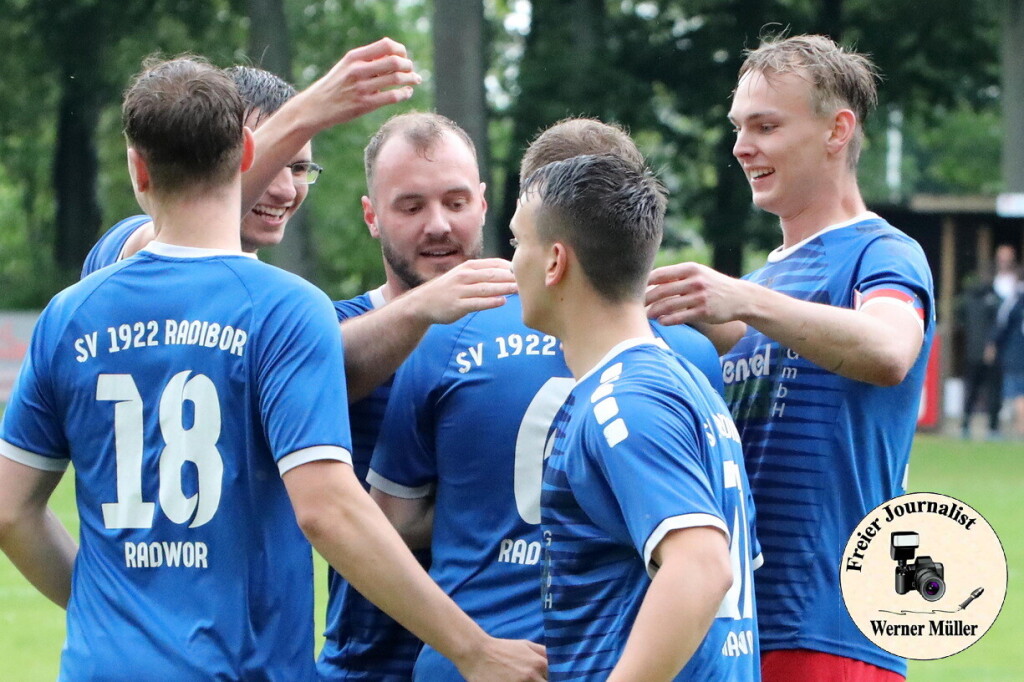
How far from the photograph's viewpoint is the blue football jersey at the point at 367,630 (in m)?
3.77

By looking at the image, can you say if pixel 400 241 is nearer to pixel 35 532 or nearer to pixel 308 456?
pixel 308 456

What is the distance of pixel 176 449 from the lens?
3.11 metres

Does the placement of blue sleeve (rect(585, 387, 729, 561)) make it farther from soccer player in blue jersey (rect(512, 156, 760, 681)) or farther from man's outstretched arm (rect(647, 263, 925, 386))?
man's outstretched arm (rect(647, 263, 925, 386))

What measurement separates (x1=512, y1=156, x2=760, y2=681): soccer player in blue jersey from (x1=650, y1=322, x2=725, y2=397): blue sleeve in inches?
21.1

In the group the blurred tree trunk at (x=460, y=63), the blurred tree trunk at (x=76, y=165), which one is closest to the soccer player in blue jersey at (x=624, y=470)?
the blurred tree trunk at (x=460, y=63)

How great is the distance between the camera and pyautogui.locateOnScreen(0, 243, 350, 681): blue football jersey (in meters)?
3.07

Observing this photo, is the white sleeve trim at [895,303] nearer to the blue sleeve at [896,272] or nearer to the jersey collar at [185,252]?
the blue sleeve at [896,272]

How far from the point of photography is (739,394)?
3.84 meters

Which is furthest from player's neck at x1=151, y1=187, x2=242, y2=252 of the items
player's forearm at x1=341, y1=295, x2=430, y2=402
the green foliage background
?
the green foliage background

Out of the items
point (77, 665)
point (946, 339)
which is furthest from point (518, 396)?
point (946, 339)

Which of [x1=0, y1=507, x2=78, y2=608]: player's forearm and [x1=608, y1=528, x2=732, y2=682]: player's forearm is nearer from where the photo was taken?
[x1=608, y1=528, x2=732, y2=682]: player's forearm

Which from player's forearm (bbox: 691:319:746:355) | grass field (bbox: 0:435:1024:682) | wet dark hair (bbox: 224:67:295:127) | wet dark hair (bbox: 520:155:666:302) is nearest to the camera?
wet dark hair (bbox: 520:155:666:302)

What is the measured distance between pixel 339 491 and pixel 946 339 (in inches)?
808

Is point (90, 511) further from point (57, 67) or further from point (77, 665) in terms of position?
point (57, 67)
